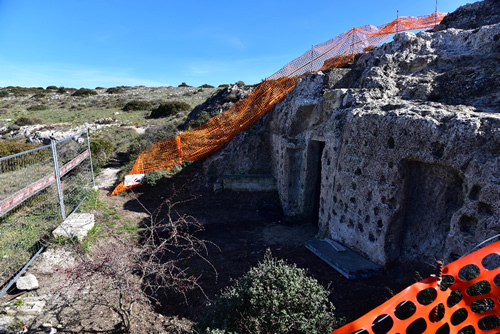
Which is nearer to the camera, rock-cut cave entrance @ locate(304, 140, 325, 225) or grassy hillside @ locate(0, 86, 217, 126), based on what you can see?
rock-cut cave entrance @ locate(304, 140, 325, 225)

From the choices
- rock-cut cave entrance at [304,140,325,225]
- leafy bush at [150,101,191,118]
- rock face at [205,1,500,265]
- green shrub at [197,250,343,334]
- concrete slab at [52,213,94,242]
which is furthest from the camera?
leafy bush at [150,101,191,118]

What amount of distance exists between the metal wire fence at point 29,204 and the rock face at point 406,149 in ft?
20.6

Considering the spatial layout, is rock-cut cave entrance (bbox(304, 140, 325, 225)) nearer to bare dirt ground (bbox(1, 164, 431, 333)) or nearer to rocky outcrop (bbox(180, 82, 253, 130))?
bare dirt ground (bbox(1, 164, 431, 333))

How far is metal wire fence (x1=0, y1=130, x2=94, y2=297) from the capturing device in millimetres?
6055

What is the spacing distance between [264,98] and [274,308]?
10235 millimetres

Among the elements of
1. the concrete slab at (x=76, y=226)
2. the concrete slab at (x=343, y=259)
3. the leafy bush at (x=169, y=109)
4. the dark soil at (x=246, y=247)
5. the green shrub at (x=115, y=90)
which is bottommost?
the dark soil at (x=246, y=247)

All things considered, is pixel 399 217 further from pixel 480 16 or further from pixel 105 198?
pixel 105 198

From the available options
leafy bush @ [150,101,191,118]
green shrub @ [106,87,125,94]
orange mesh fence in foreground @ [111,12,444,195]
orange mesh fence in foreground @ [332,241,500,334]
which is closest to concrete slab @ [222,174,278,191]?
orange mesh fence in foreground @ [111,12,444,195]

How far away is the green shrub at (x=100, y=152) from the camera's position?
16075 mm

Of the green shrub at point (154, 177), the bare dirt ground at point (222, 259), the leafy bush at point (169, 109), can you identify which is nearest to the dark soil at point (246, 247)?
the bare dirt ground at point (222, 259)

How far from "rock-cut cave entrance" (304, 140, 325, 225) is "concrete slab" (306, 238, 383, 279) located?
212cm

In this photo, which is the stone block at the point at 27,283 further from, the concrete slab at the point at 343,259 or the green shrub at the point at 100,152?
the green shrub at the point at 100,152

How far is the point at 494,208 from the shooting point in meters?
4.16

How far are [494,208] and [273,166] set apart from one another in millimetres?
7758
